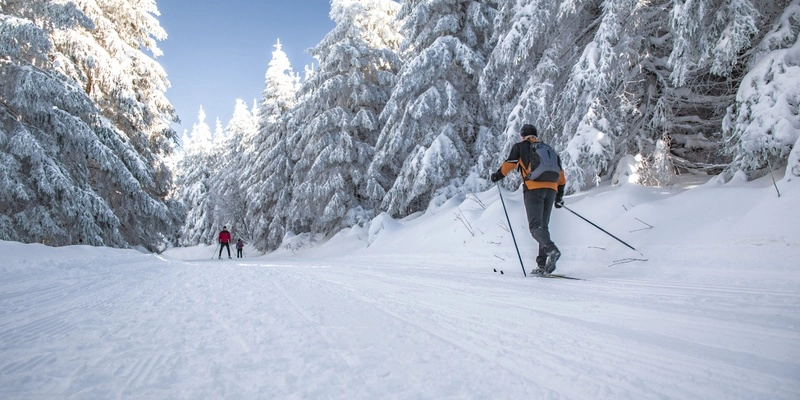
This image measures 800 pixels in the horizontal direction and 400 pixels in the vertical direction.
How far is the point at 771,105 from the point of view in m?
4.53

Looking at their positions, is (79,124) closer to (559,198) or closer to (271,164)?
(271,164)

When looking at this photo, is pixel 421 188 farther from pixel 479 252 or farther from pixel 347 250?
pixel 479 252

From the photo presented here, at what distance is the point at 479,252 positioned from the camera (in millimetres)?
6664

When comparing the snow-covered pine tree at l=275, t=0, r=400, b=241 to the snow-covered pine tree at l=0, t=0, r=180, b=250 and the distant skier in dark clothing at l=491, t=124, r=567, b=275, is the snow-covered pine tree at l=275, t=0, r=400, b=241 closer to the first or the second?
the snow-covered pine tree at l=0, t=0, r=180, b=250

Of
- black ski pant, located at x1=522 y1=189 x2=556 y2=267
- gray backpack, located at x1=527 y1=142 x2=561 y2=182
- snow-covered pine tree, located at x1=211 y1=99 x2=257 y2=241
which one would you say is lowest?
black ski pant, located at x1=522 y1=189 x2=556 y2=267

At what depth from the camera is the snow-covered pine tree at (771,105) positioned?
4.39 m

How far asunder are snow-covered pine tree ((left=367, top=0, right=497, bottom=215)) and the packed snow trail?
9.12m

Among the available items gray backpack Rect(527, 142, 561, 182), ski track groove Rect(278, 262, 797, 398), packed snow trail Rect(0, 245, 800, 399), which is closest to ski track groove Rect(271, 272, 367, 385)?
packed snow trail Rect(0, 245, 800, 399)

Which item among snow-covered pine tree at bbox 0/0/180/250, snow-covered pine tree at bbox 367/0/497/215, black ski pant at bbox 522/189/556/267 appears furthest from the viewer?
snow-covered pine tree at bbox 367/0/497/215

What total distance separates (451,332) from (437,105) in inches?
429

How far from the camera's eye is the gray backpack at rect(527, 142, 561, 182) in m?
4.16

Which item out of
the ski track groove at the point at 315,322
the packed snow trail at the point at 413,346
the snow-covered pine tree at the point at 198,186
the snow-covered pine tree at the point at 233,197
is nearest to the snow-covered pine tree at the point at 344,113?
the snow-covered pine tree at the point at 233,197

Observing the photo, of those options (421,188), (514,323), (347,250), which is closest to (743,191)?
(514,323)

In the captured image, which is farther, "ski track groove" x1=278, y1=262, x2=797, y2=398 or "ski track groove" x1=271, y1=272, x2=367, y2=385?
"ski track groove" x1=271, y1=272, x2=367, y2=385
